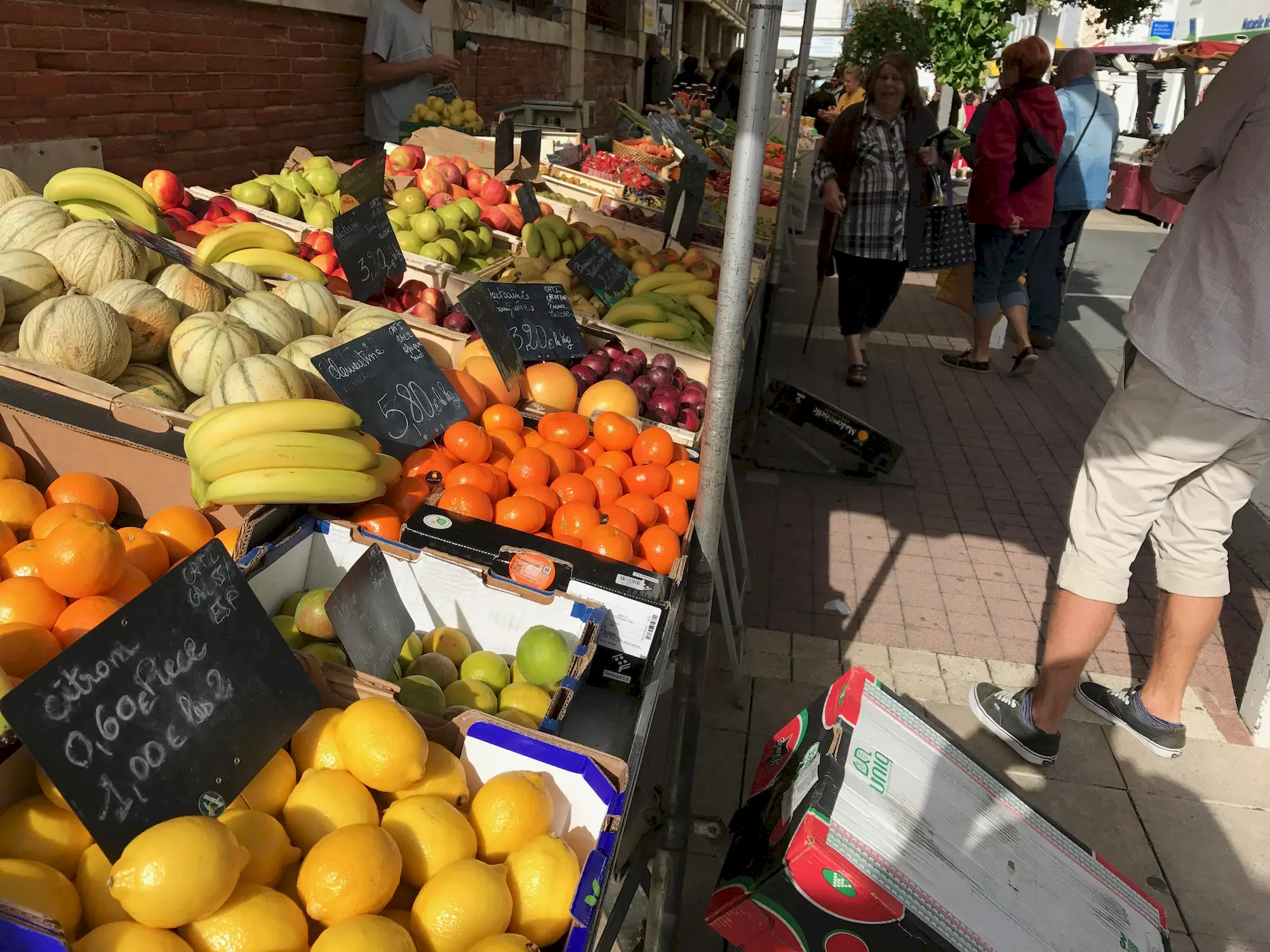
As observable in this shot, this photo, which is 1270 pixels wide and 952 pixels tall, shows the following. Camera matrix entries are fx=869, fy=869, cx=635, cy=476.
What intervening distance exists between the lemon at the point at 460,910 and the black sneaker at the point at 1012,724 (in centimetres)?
248

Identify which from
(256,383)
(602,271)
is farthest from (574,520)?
(602,271)

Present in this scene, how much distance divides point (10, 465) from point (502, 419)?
1250 mm

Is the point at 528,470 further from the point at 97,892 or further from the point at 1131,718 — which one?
the point at 1131,718

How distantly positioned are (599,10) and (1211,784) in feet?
51.4

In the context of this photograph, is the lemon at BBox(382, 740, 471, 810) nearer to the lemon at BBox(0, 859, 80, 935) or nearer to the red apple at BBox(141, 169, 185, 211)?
the lemon at BBox(0, 859, 80, 935)

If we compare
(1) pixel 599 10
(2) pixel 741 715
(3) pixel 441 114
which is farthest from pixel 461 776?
(1) pixel 599 10

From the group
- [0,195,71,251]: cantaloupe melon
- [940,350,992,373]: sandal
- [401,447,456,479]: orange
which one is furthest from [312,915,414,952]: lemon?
[940,350,992,373]: sandal

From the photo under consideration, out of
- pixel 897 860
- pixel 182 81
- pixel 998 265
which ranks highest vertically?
pixel 182 81

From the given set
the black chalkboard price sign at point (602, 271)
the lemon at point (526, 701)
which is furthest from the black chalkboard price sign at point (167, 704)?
the black chalkboard price sign at point (602, 271)

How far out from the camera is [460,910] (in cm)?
120

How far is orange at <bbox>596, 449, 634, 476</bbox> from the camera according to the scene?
8.46 ft

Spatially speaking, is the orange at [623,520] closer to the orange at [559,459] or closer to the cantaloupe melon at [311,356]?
the orange at [559,459]

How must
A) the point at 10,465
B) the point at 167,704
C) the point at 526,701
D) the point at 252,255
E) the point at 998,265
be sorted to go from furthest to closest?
1. the point at 998,265
2. the point at 252,255
3. the point at 10,465
4. the point at 526,701
5. the point at 167,704

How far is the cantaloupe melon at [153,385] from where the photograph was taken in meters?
2.32
